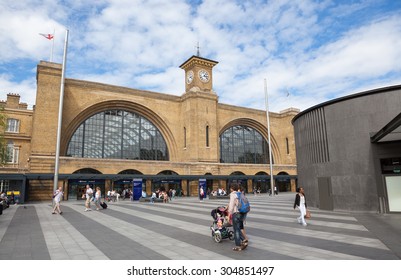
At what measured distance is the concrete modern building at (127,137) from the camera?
33500 mm

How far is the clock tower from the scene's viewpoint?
4766 cm

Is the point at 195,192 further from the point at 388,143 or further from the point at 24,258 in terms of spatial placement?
the point at 24,258

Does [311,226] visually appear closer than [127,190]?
Yes

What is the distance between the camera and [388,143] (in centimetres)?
1480

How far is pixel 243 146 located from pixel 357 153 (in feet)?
129

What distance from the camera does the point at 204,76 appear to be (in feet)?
160

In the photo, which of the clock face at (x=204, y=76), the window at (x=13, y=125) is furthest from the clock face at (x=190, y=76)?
the window at (x=13, y=125)

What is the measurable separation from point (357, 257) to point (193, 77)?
43935 millimetres

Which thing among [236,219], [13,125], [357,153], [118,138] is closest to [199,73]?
[118,138]

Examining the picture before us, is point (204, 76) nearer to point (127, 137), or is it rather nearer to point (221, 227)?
point (127, 137)

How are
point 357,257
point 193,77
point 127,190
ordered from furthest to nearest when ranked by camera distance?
point 193,77 → point 127,190 → point 357,257

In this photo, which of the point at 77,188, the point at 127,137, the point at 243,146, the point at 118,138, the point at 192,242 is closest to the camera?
the point at 192,242

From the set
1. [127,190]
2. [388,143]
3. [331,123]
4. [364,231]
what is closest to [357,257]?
[364,231]
